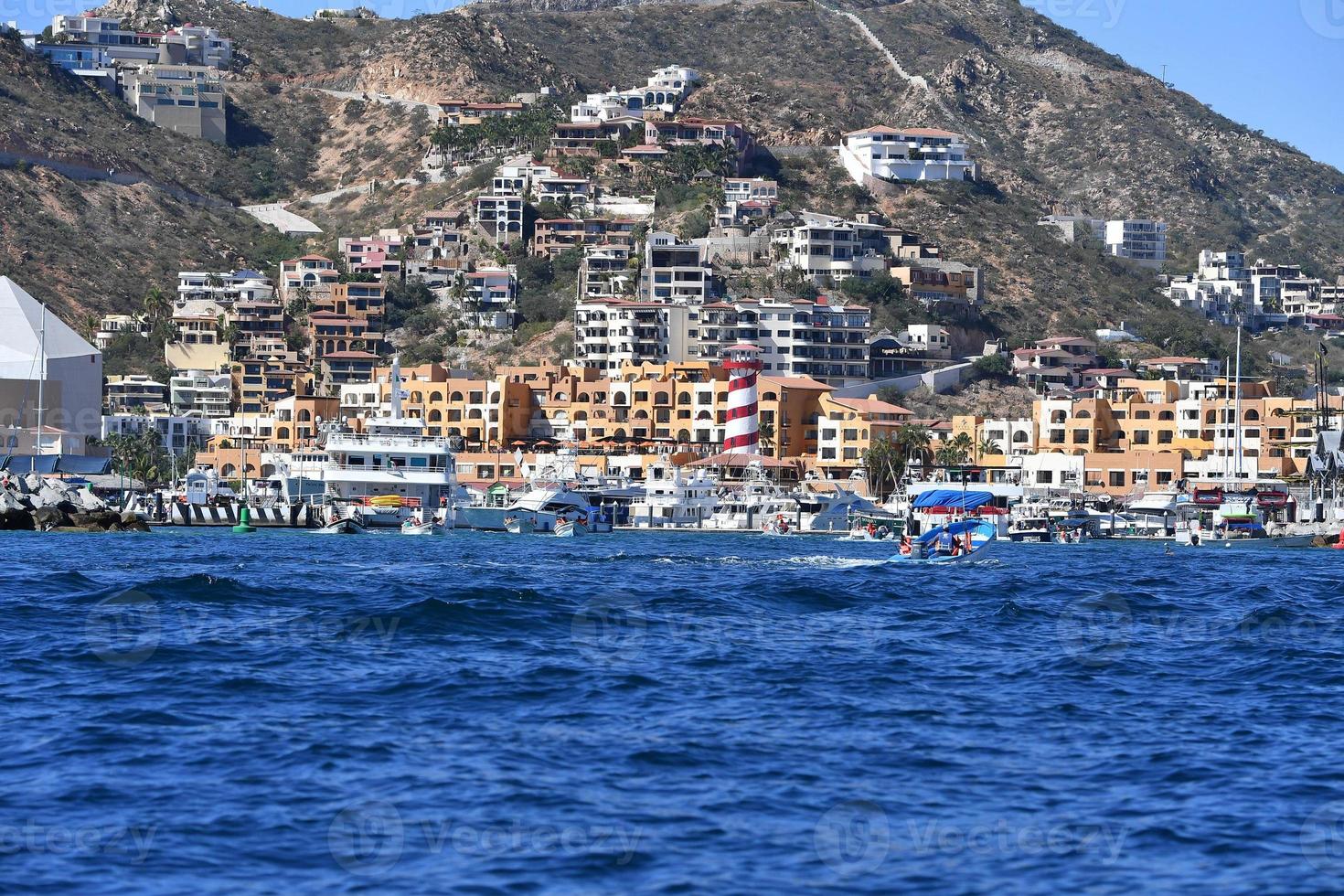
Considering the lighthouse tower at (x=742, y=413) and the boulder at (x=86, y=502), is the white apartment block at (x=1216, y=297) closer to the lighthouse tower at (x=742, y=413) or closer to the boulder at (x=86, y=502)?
the lighthouse tower at (x=742, y=413)

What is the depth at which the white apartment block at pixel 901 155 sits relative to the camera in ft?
611

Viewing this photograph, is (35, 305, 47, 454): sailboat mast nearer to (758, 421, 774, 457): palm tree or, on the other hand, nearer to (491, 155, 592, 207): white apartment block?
(758, 421, 774, 457): palm tree

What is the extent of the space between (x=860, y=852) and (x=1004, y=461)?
11534 centimetres

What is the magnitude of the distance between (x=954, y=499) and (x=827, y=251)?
6371 centimetres

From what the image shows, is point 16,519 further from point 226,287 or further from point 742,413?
point 226,287

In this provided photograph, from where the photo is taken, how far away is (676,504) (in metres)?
120

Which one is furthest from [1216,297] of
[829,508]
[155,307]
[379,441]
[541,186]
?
[379,441]

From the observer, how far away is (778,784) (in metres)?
20.8

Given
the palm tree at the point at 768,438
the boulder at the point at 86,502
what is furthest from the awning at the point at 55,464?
the palm tree at the point at 768,438

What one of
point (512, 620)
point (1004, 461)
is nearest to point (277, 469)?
point (1004, 461)

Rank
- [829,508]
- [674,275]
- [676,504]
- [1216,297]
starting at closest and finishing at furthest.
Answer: [829,508] < [676,504] < [674,275] < [1216,297]

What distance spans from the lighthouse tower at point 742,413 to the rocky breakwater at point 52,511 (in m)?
45.1

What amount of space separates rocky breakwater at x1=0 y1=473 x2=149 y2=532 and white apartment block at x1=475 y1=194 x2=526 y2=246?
81.2 meters

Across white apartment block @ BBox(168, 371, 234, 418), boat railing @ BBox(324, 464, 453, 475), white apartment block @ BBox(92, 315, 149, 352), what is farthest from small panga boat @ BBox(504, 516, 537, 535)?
white apartment block @ BBox(92, 315, 149, 352)
